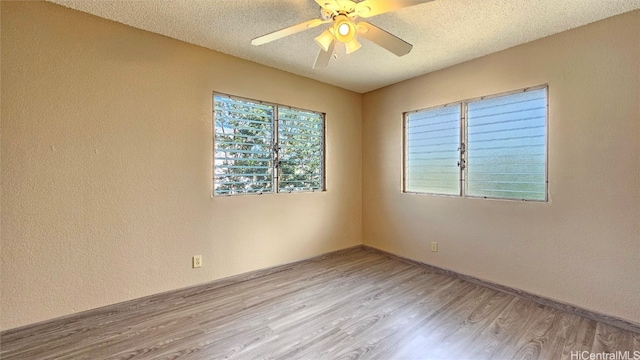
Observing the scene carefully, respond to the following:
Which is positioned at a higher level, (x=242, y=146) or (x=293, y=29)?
(x=293, y=29)

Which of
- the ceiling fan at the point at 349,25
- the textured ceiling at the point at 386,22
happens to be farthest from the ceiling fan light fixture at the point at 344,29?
the textured ceiling at the point at 386,22

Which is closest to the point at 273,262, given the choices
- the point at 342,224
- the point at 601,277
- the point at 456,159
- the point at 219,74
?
the point at 342,224

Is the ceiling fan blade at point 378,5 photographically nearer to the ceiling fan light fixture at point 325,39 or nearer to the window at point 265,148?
the ceiling fan light fixture at point 325,39

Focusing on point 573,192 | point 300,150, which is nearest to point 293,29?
point 300,150

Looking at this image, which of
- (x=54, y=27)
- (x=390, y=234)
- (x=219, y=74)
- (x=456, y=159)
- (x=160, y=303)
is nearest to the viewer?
(x=54, y=27)

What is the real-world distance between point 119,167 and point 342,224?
8.96ft

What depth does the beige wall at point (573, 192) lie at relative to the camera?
6.80 feet

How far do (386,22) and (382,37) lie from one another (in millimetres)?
501

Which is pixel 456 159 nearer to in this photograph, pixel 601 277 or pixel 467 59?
pixel 467 59

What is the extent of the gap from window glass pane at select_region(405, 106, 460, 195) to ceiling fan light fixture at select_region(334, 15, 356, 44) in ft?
6.16

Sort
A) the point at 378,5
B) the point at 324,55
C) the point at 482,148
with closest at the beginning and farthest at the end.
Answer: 1. the point at 378,5
2. the point at 324,55
3. the point at 482,148

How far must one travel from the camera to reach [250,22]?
88.5 inches

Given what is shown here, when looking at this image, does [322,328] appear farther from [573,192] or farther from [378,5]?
[573,192]

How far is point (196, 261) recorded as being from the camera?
2707mm
